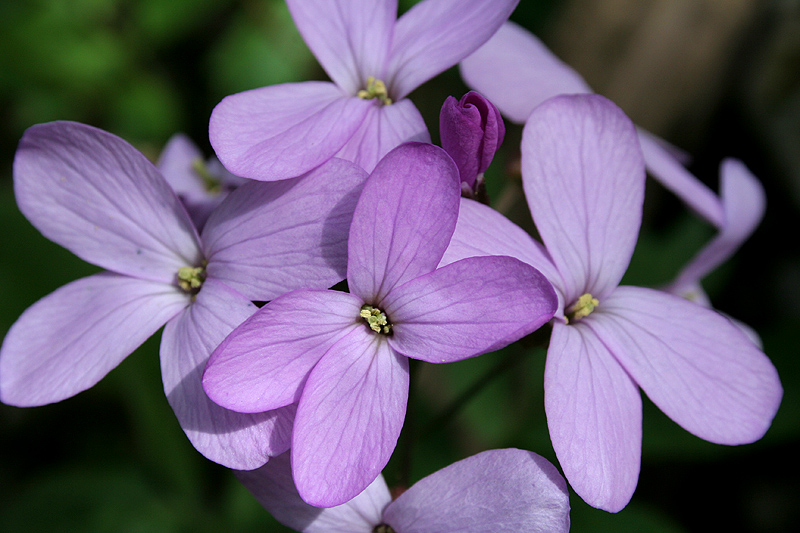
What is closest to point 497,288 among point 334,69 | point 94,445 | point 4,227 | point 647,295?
point 647,295

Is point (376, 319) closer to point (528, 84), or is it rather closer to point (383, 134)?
point (383, 134)

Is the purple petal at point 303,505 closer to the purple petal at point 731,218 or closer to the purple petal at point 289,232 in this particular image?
the purple petal at point 289,232

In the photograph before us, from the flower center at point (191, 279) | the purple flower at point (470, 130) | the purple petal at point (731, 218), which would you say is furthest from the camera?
the purple petal at point (731, 218)

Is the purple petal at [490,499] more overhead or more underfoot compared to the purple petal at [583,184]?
more underfoot

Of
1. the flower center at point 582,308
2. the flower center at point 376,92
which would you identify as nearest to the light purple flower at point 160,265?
the flower center at point 376,92

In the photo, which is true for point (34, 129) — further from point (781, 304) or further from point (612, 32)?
point (781, 304)

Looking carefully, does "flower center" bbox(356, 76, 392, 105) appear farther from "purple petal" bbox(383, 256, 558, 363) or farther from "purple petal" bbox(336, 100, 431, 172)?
"purple petal" bbox(383, 256, 558, 363)

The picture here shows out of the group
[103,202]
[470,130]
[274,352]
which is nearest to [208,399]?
[274,352]
